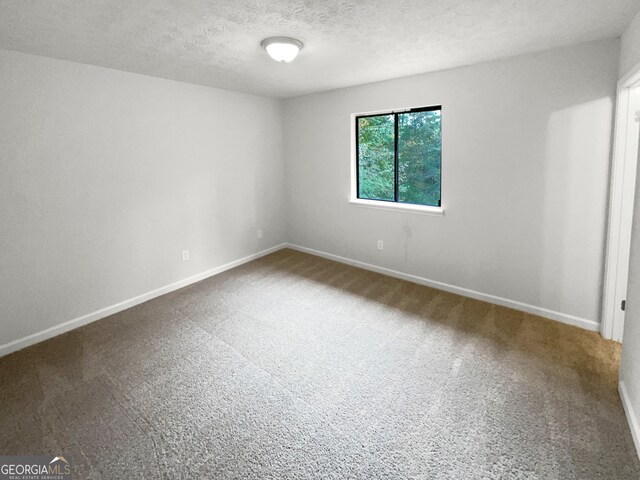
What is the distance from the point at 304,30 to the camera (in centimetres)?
228

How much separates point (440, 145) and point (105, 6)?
3.10 m

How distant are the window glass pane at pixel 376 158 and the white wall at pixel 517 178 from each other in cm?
23

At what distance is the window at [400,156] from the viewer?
152 inches

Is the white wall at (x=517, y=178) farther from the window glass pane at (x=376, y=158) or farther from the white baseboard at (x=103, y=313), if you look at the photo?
the white baseboard at (x=103, y=313)

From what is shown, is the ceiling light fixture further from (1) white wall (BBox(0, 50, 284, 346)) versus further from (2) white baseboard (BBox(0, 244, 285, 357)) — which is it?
(2) white baseboard (BBox(0, 244, 285, 357))

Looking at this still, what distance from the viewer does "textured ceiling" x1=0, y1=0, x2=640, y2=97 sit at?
1.94 m

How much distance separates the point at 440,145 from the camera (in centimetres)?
369

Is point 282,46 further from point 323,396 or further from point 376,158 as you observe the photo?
point 323,396

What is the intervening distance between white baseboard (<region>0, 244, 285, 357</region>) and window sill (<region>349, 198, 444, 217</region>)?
1.83 m

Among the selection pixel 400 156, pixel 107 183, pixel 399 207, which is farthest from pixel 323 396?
pixel 400 156

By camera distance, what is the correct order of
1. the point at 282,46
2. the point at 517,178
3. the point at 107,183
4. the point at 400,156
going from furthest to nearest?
1. the point at 400,156
2. the point at 107,183
3. the point at 517,178
4. the point at 282,46

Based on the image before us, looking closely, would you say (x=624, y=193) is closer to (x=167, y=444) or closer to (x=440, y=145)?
(x=440, y=145)

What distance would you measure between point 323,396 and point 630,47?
304cm

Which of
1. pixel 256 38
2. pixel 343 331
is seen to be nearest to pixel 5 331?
pixel 343 331
